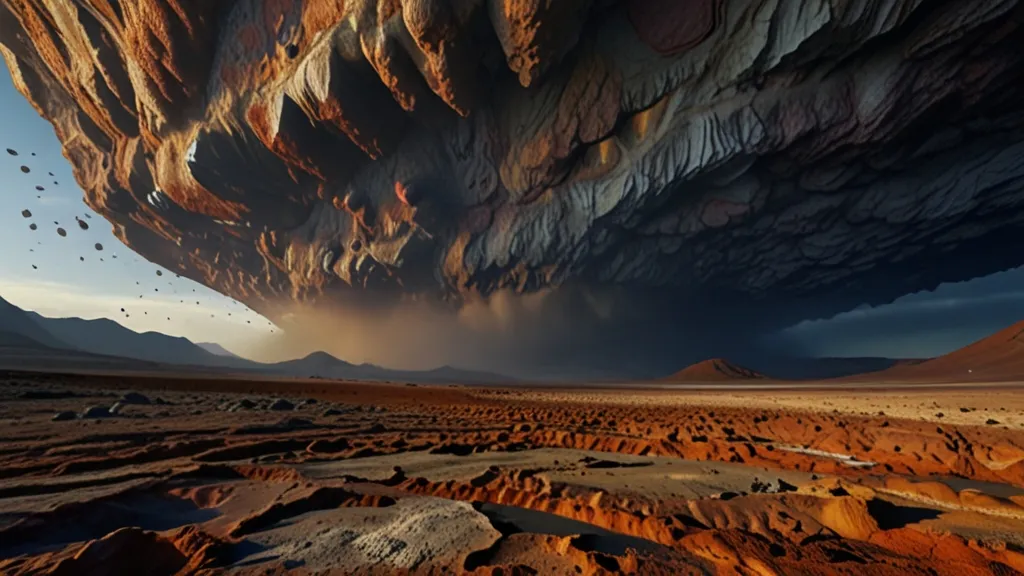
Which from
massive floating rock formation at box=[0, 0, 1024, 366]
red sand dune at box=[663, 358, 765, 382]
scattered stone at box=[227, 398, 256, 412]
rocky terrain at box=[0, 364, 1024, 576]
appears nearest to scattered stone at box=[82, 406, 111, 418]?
rocky terrain at box=[0, 364, 1024, 576]

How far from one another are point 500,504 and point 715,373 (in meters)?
33.7

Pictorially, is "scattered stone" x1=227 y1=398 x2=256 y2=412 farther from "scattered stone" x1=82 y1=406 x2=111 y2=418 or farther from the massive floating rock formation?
the massive floating rock formation

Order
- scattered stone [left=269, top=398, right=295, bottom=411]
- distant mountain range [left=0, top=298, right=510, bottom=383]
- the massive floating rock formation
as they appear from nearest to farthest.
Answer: scattered stone [left=269, top=398, right=295, bottom=411], the massive floating rock formation, distant mountain range [left=0, top=298, right=510, bottom=383]

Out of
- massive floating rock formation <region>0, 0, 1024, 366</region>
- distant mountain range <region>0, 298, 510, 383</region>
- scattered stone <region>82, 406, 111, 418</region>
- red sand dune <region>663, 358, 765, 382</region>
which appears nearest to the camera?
scattered stone <region>82, 406, 111, 418</region>

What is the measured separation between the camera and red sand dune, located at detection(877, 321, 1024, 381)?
19.4 meters

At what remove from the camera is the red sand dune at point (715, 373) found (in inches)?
1248

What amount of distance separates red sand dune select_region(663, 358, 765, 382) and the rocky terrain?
94.1 ft

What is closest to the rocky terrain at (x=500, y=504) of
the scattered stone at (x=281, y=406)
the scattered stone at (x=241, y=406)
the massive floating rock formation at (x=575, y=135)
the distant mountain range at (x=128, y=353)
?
the scattered stone at (x=241, y=406)

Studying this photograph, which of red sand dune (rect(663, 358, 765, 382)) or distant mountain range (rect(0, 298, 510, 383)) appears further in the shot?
distant mountain range (rect(0, 298, 510, 383))

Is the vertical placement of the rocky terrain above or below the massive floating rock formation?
below

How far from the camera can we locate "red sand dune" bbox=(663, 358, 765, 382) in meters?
31.7

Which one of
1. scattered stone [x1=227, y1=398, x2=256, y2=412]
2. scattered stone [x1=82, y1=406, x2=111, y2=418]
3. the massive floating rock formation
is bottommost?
scattered stone [x1=227, y1=398, x2=256, y2=412]

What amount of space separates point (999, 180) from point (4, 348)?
7369 centimetres

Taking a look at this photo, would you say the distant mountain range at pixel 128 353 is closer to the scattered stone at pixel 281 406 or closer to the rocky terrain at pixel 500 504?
the scattered stone at pixel 281 406
